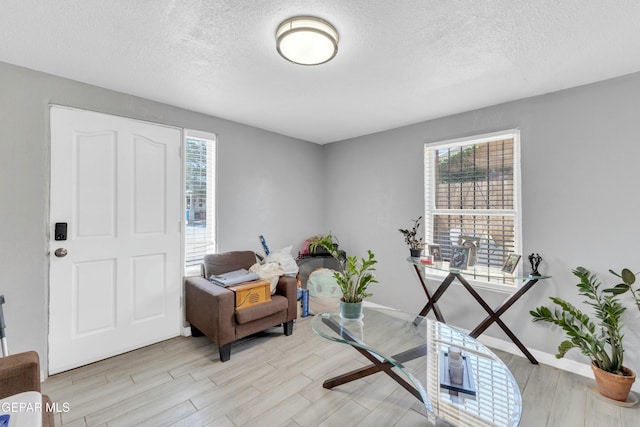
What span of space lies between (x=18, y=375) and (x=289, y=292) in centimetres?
196

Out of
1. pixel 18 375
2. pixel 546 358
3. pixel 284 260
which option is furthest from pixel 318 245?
pixel 18 375

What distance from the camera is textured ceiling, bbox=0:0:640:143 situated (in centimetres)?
143

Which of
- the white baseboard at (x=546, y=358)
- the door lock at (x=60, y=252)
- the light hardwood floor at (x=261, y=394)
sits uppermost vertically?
the door lock at (x=60, y=252)

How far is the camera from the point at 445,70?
2055 millimetres

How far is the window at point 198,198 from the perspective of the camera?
293 centimetres

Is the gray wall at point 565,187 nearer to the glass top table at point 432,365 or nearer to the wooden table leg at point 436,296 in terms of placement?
the wooden table leg at point 436,296

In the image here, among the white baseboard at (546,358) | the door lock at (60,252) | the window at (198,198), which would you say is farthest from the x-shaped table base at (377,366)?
the door lock at (60,252)

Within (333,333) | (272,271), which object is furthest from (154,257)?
(333,333)

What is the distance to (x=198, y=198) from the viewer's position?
3.01 meters

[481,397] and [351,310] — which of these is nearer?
[481,397]

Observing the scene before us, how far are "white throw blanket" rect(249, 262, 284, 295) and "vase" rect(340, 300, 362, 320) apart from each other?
1064 millimetres

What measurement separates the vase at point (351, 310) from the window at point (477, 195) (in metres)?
1.44

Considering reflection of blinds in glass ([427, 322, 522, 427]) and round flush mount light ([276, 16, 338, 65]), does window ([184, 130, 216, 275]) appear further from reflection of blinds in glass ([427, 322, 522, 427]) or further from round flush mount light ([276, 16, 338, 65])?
reflection of blinds in glass ([427, 322, 522, 427])

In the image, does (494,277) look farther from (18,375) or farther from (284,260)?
(18,375)
